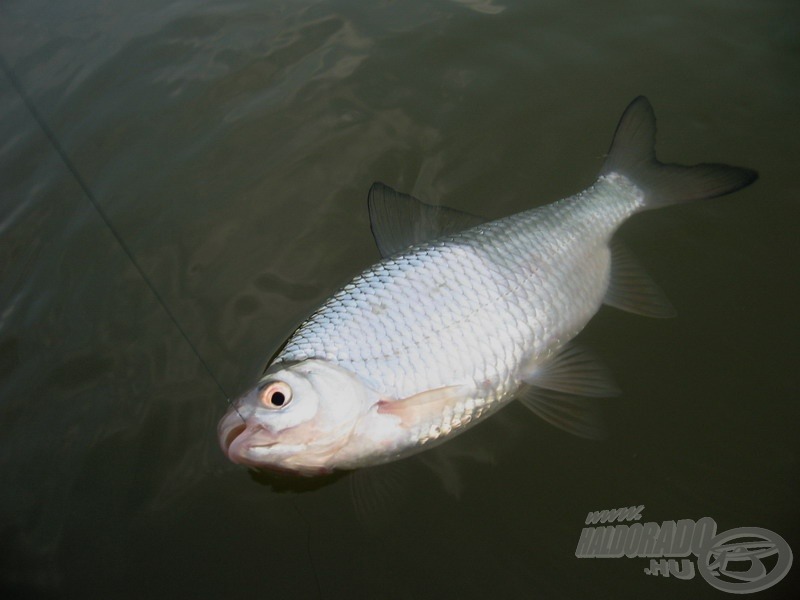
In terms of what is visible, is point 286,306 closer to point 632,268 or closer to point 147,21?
point 632,268

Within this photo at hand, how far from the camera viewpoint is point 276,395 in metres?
2.03

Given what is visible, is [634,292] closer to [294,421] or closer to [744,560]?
[744,560]

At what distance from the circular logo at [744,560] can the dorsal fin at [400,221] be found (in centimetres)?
166

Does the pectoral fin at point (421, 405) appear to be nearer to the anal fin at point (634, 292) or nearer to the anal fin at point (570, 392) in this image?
the anal fin at point (570, 392)

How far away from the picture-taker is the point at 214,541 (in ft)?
7.62

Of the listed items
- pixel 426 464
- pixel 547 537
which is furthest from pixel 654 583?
pixel 426 464

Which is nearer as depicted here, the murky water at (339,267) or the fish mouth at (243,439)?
the fish mouth at (243,439)

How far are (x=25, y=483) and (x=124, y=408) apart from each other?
1.64 ft

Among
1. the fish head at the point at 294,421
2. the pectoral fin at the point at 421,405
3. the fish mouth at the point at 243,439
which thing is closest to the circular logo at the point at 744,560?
the pectoral fin at the point at 421,405

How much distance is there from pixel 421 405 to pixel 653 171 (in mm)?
1705

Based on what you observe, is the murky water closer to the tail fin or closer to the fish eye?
the tail fin

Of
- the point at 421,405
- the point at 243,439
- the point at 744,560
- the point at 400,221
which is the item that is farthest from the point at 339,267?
the point at 744,560

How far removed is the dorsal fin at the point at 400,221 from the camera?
2.73 meters

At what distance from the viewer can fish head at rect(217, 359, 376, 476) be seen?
1.96 meters
